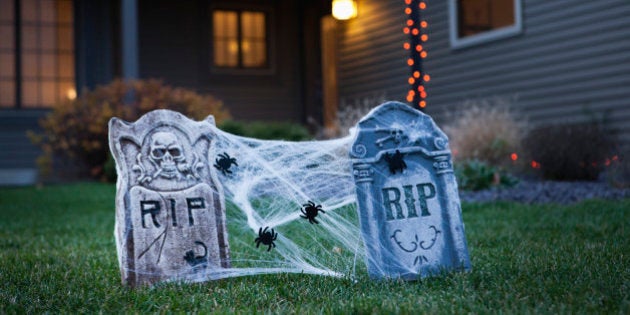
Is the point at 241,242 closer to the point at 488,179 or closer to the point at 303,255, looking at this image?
the point at 303,255

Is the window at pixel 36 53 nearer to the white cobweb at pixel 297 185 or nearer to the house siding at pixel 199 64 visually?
the house siding at pixel 199 64

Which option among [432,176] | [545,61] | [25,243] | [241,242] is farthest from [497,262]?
[545,61]

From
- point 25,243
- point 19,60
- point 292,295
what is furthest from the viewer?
point 19,60

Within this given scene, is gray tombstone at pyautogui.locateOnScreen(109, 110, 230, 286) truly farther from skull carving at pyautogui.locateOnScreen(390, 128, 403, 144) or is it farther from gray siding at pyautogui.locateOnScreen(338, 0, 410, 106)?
gray siding at pyautogui.locateOnScreen(338, 0, 410, 106)

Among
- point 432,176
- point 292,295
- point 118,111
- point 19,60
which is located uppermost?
point 19,60

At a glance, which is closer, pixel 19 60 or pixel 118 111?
pixel 118 111

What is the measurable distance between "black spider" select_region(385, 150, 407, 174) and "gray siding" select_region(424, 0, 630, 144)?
634 centimetres

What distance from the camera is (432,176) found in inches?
151

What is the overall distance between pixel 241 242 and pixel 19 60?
10.3 metres

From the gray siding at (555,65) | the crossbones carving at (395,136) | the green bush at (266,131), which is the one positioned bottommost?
the crossbones carving at (395,136)

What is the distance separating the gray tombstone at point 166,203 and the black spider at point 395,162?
92 centimetres

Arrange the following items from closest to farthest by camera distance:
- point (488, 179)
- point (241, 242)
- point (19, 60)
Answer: point (241, 242)
point (488, 179)
point (19, 60)

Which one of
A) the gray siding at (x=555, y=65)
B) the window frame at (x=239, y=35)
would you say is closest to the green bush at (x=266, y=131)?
the gray siding at (x=555, y=65)

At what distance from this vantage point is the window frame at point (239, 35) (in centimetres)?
1523
